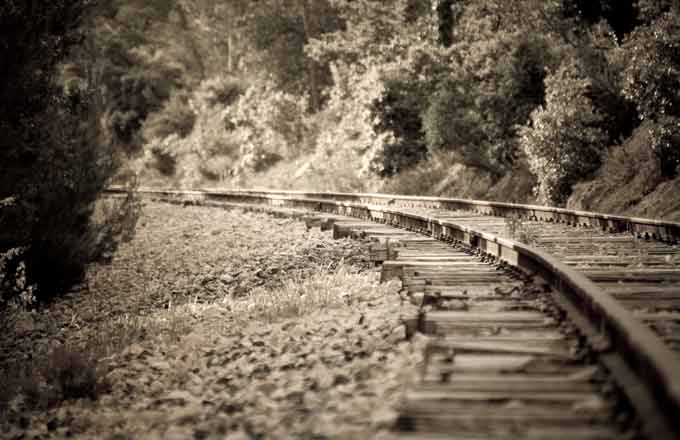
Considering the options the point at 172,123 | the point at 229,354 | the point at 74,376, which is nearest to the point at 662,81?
the point at 229,354

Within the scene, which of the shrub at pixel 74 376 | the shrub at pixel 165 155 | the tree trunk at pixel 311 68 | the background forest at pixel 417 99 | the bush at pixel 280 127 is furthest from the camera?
the shrub at pixel 165 155

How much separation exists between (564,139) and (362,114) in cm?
1118

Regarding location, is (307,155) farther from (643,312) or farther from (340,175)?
(643,312)

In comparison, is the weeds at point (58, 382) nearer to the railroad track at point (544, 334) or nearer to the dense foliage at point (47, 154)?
the dense foliage at point (47, 154)

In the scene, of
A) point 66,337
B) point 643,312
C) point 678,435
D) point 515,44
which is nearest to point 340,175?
point 515,44

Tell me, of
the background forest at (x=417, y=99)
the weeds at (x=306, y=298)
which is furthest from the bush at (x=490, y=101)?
the weeds at (x=306, y=298)

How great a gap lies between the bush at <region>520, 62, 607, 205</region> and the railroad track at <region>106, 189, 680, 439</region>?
531 centimetres

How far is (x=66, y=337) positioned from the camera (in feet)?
23.8

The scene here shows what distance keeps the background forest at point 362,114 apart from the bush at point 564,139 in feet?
0.13

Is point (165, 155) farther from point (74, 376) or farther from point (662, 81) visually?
point (74, 376)

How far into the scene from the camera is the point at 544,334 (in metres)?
4.16

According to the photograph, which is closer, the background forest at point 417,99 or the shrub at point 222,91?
the background forest at point 417,99

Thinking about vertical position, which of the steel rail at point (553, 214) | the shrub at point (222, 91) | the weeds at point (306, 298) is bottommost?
the weeds at point (306, 298)

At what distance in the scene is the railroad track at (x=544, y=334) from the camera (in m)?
2.85
